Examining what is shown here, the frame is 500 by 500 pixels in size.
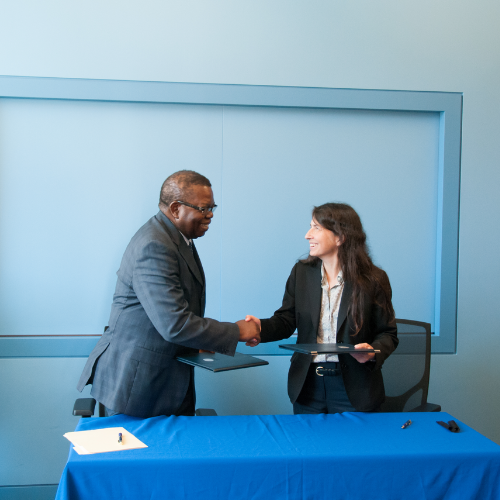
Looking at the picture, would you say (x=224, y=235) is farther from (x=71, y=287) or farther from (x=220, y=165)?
(x=71, y=287)

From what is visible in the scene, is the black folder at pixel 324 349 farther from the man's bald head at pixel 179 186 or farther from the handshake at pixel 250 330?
the man's bald head at pixel 179 186

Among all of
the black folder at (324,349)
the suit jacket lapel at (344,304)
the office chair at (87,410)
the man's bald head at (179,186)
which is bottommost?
the office chair at (87,410)

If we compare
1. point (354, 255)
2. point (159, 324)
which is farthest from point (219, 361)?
point (354, 255)

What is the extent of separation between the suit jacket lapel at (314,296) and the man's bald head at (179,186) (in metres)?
0.73

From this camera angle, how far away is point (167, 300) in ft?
6.22

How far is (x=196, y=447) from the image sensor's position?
166 cm

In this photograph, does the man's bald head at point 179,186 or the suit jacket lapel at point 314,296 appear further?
the suit jacket lapel at point 314,296

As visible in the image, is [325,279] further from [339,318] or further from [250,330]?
[250,330]

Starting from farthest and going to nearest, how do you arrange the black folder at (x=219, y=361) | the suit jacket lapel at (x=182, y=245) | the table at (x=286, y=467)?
the suit jacket lapel at (x=182, y=245) → the black folder at (x=219, y=361) → the table at (x=286, y=467)

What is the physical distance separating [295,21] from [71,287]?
2222 mm

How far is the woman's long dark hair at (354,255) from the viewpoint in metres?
2.36

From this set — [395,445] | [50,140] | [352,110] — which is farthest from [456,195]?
[50,140]

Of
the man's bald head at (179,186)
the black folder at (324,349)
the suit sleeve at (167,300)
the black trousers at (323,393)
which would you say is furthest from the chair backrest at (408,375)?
the man's bald head at (179,186)

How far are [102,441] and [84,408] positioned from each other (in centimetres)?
53
